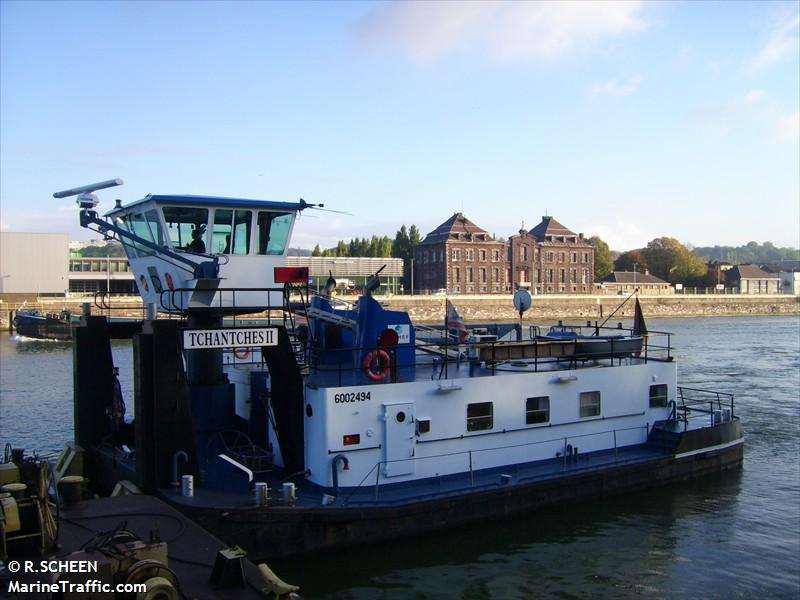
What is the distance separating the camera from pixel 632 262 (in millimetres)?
155500

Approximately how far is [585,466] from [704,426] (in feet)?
17.9

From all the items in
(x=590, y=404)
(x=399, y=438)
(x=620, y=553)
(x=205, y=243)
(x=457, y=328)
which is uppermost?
(x=205, y=243)

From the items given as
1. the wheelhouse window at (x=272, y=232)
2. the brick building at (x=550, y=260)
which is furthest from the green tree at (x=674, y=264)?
the wheelhouse window at (x=272, y=232)

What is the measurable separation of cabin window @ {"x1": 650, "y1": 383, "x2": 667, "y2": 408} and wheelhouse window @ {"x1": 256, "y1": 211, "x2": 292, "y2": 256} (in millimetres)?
10689

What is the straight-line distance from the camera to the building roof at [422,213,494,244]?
353ft

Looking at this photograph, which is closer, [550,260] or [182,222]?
[182,222]

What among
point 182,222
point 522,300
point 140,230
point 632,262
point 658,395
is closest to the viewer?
point 182,222

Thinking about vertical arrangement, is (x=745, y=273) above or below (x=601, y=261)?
below

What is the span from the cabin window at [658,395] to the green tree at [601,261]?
126 metres

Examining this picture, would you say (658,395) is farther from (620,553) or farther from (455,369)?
(455,369)

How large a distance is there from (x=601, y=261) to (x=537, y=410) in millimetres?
133188

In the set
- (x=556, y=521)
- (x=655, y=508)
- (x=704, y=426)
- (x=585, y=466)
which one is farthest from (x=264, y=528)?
(x=704, y=426)

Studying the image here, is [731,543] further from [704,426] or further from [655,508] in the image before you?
[704,426]

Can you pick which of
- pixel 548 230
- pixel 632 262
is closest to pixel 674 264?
pixel 632 262
